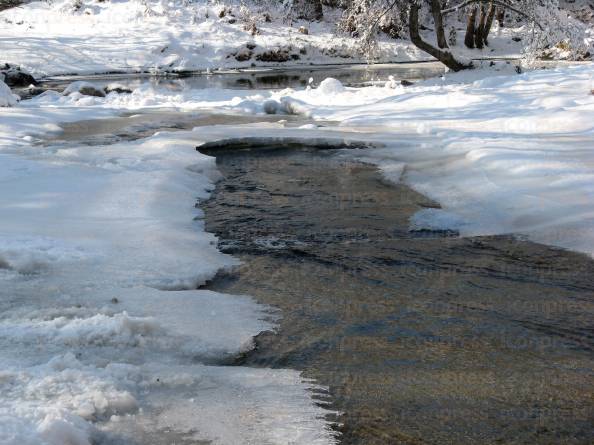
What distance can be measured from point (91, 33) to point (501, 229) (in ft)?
98.9

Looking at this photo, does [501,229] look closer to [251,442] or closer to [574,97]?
[251,442]

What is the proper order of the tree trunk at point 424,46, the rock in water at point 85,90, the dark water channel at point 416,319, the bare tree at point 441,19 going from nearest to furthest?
the dark water channel at point 416,319 → the bare tree at point 441,19 → the rock in water at point 85,90 → the tree trunk at point 424,46

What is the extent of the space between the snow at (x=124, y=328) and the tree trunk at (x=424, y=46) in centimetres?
1252

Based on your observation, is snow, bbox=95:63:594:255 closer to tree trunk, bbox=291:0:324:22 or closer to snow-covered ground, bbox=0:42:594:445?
snow-covered ground, bbox=0:42:594:445

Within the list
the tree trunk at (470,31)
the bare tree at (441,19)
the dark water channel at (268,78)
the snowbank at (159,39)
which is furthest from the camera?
the snowbank at (159,39)

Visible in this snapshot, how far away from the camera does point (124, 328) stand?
3.65 m

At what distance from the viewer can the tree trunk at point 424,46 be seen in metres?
17.8

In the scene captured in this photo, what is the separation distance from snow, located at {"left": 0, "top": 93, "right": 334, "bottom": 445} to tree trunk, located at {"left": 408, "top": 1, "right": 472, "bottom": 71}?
1252cm

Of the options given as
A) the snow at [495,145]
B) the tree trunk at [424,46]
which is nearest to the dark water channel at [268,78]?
the tree trunk at [424,46]

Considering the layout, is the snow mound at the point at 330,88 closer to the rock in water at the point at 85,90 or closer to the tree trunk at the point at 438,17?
the tree trunk at the point at 438,17

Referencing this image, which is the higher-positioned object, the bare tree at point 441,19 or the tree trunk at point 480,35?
the tree trunk at point 480,35

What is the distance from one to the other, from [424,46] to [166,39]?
16.5m

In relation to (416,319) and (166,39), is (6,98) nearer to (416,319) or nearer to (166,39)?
(416,319)

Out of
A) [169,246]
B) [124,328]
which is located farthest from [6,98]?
[124,328]
